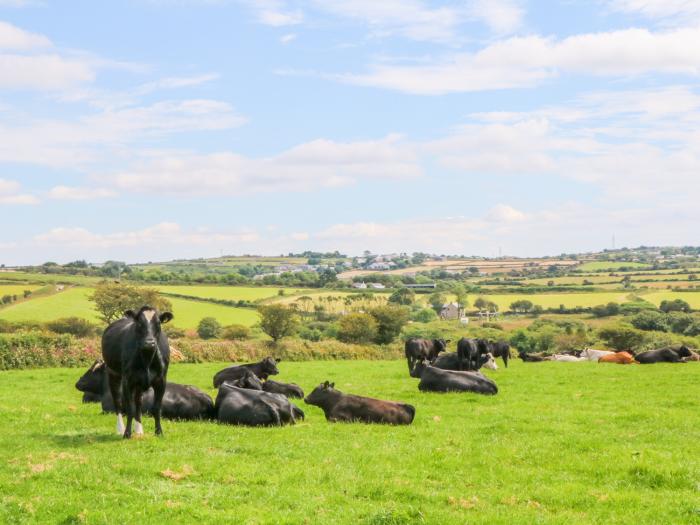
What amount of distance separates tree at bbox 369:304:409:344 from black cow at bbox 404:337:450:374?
35.0 metres

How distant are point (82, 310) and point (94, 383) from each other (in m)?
67.4

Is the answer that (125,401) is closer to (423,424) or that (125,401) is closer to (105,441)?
(105,441)

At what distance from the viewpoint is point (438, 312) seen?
122 meters

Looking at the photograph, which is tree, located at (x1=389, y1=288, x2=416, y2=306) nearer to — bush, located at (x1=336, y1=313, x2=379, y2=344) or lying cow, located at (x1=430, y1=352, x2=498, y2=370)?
bush, located at (x1=336, y1=313, x2=379, y2=344)

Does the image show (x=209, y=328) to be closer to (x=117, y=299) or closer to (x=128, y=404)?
(x=117, y=299)

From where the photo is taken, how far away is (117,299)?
2773 inches

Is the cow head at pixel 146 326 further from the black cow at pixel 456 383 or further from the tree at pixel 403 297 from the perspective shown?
the tree at pixel 403 297

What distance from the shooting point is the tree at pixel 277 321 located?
214ft

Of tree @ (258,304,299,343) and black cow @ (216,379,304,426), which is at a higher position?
black cow @ (216,379,304,426)

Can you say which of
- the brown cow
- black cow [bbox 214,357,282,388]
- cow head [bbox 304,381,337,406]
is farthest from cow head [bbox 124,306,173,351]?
the brown cow

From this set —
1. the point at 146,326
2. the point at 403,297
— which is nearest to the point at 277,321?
the point at 146,326

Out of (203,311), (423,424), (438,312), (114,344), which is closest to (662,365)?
(423,424)

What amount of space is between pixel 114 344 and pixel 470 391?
465 inches

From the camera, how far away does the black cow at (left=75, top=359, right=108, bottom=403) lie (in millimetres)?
19719
